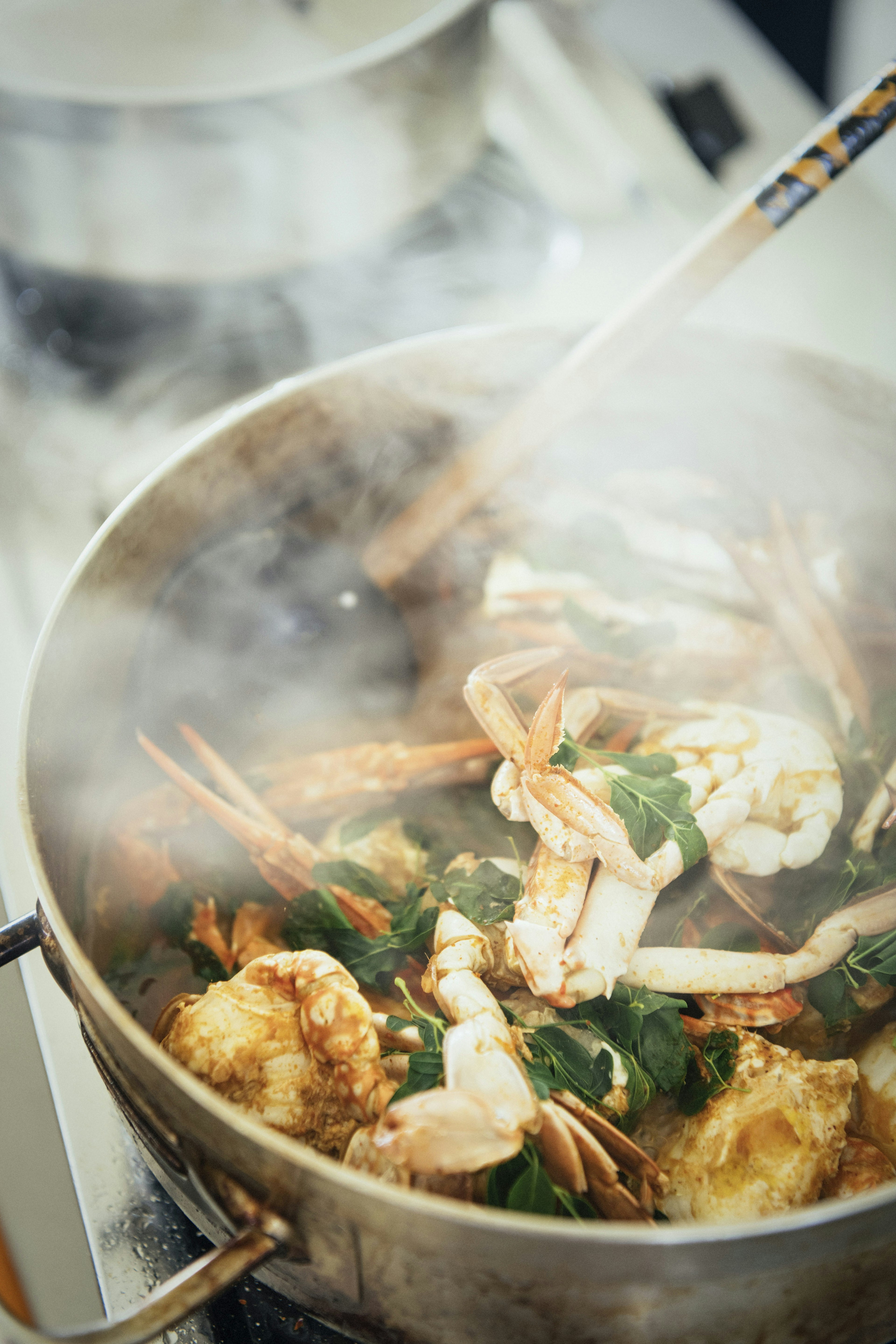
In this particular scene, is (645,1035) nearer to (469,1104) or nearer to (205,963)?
(469,1104)

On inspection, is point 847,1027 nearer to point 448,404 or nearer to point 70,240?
point 448,404

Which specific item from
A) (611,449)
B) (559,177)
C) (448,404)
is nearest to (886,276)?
(559,177)

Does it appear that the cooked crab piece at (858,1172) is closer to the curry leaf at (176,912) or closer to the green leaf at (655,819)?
the green leaf at (655,819)

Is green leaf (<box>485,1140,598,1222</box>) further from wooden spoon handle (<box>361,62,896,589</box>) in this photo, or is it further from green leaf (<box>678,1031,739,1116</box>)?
wooden spoon handle (<box>361,62,896,589</box>)

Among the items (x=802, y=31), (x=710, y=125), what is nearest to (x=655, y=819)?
(x=710, y=125)

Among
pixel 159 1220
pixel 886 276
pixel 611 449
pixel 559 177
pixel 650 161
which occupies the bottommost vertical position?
pixel 159 1220

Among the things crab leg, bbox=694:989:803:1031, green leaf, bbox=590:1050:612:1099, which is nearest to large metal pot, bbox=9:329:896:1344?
green leaf, bbox=590:1050:612:1099
